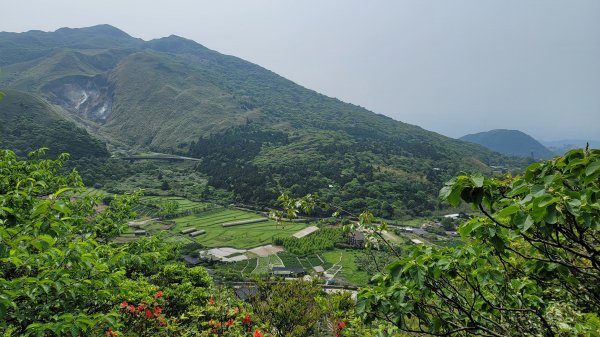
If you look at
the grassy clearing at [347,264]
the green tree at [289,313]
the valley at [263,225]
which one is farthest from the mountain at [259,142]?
the green tree at [289,313]

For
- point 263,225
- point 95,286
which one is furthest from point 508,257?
point 263,225

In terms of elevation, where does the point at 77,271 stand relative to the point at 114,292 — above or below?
above

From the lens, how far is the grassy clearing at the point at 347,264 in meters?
45.5

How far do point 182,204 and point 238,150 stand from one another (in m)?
59.3

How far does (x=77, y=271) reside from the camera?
5.45m

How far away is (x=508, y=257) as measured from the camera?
3.46m

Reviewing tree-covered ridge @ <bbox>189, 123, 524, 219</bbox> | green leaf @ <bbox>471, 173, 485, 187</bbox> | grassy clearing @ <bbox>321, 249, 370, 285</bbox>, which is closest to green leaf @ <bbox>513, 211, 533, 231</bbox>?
green leaf @ <bbox>471, 173, 485, 187</bbox>

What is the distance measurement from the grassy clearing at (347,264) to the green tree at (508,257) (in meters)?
40.5

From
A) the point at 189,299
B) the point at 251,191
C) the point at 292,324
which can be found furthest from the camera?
the point at 251,191

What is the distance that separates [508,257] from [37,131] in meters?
140

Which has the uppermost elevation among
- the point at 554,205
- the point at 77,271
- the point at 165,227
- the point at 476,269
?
the point at 554,205

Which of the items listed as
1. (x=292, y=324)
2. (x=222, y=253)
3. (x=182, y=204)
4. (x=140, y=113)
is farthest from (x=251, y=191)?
(x=140, y=113)

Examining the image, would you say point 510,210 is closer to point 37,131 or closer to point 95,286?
point 95,286

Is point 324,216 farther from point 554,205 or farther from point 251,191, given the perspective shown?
point 554,205
